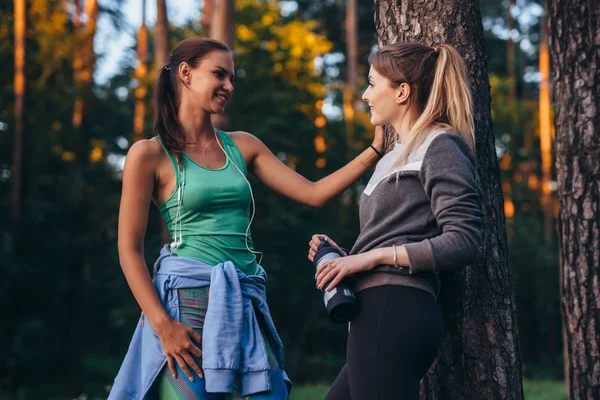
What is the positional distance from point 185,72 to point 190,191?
0.53 meters

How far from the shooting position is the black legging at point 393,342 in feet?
8.05

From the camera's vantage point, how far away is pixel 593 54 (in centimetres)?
448

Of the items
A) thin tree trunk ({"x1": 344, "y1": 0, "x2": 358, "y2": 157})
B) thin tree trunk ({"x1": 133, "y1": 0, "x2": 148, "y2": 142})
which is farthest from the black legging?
thin tree trunk ({"x1": 344, "y1": 0, "x2": 358, "y2": 157})

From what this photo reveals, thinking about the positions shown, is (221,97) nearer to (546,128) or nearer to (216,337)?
(216,337)

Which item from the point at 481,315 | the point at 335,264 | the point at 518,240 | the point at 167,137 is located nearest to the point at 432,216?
the point at 335,264

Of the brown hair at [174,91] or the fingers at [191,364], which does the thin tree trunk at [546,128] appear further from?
the fingers at [191,364]

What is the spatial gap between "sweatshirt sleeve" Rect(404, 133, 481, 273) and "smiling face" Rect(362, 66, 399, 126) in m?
0.33

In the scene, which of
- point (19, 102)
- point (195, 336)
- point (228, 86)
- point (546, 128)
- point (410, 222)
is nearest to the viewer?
point (410, 222)

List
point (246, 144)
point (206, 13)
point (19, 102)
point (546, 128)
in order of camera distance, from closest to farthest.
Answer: point (246, 144) → point (19, 102) → point (206, 13) → point (546, 128)

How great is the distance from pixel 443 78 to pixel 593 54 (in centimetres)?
219

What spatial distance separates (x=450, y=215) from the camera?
2445mm

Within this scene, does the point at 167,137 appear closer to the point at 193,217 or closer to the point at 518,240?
the point at 193,217

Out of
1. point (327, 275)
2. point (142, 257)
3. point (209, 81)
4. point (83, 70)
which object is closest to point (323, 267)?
point (327, 275)

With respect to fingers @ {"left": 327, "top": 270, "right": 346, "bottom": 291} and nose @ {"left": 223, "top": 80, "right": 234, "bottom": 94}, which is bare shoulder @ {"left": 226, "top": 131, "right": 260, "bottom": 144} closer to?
nose @ {"left": 223, "top": 80, "right": 234, "bottom": 94}
